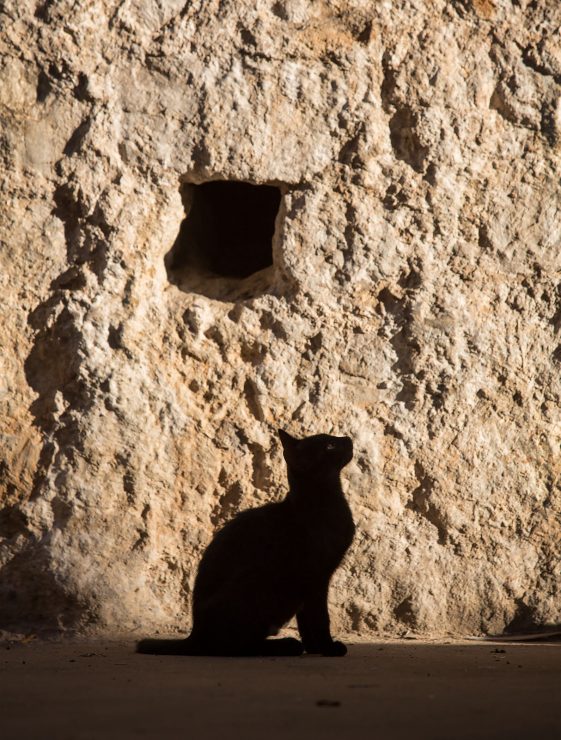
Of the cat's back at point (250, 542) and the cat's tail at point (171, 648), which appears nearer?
the cat's tail at point (171, 648)

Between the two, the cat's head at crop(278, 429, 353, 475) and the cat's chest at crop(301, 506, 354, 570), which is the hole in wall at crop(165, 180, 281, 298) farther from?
the cat's chest at crop(301, 506, 354, 570)

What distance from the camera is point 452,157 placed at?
5.95 m

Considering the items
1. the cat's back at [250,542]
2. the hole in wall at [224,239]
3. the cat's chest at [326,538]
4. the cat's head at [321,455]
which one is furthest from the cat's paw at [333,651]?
the hole in wall at [224,239]

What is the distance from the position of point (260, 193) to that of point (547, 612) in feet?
10.1

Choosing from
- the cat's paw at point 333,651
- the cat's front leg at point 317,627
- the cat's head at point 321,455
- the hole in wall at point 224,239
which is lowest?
the cat's paw at point 333,651

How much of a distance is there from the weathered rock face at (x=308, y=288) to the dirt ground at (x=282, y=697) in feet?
4.33

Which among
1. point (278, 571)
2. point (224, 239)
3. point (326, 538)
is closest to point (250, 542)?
point (278, 571)

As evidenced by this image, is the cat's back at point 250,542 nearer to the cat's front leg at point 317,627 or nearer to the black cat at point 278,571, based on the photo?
the black cat at point 278,571

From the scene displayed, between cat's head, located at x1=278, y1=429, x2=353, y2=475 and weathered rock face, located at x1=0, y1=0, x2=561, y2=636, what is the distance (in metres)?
0.86

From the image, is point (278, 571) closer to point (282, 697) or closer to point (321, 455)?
point (321, 455)

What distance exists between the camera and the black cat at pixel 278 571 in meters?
4.46

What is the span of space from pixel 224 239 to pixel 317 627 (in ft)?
9.85

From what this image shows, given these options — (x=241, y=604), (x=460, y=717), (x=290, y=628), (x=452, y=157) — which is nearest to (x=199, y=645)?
(x=241, y=604)

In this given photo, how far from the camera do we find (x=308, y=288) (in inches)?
231
